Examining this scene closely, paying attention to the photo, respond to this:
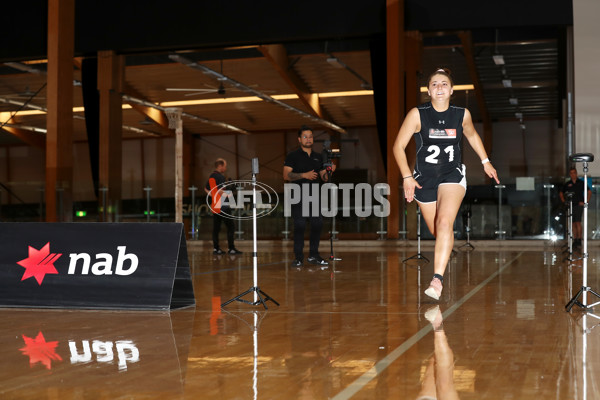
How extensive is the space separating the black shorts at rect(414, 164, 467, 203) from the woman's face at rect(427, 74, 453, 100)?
53 centimetres

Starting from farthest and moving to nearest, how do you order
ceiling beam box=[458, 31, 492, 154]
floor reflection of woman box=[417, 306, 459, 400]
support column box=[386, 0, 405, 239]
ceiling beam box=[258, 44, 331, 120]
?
1. ceiling beam box=[258, 44, 331, 120]
2. ceiling beam box=[458, 31, 492, 154]
3. support column box=[386, 0, 405, 239]
4. floor reflection of woman box=[417, 306, 459, 400]

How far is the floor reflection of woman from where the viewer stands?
2.67 meters

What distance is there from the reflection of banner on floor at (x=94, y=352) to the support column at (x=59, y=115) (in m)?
11.8

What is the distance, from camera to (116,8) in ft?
56.6

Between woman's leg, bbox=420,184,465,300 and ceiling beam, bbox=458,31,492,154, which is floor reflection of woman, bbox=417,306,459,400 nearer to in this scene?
woman's leg, bbox=420,184,465,300

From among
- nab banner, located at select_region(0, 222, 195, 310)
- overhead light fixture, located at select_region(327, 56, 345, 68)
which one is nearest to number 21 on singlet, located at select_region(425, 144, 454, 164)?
nab banner, located at select_region(0, 222, 195, 310)

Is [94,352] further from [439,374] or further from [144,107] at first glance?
[144,107]

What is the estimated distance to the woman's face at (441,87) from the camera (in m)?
5.40

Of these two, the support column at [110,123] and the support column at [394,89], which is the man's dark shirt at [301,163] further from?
the support column at [110,123]

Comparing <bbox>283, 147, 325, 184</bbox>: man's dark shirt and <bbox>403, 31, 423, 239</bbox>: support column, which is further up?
<bbox>403, 31, 423, 239</bbox>: support column

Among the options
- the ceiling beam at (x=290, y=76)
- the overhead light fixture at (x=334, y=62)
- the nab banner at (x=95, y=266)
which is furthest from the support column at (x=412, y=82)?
the nab banner at (x=95, y=266)

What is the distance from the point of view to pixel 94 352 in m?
3.59

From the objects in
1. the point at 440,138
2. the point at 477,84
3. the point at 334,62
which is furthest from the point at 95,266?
the point at 477,84

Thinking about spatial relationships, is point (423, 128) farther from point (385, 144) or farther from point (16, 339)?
point (385, 144)
